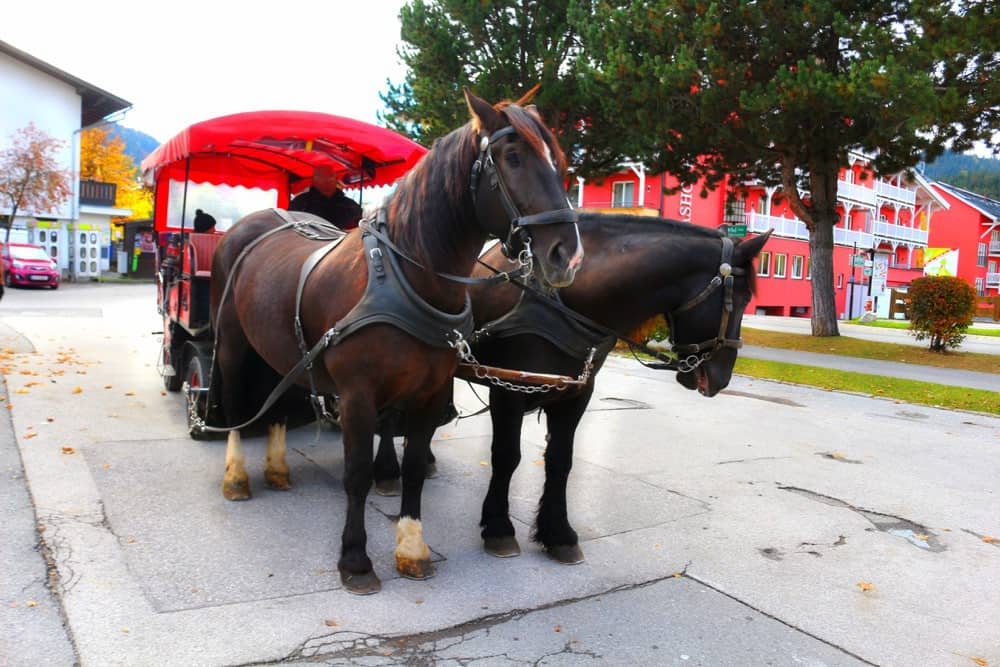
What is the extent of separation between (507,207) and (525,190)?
109mm

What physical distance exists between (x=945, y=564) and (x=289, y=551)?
3.76 metres

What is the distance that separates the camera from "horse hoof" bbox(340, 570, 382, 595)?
3451 mm

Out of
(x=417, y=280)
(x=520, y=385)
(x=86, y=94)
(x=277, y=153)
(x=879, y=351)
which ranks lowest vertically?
(x=879, y=351)

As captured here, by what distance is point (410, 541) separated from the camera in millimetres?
3684

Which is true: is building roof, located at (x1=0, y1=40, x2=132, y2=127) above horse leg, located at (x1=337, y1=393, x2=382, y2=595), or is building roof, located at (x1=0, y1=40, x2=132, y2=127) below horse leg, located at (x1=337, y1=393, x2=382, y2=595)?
above

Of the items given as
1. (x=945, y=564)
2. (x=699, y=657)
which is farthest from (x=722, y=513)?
(x=699, y=657)

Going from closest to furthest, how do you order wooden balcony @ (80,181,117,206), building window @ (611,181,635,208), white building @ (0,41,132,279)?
white building @ (0,41,132,279) → building window @ (611,181,635,208) → wooden balcony @ (80,181,117,206)

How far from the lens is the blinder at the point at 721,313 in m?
3.69

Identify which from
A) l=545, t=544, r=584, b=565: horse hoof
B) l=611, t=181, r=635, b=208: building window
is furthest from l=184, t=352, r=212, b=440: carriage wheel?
l=611, t=181, r=635, b=208: building window

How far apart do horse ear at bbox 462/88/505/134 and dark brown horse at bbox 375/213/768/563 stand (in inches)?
39.9

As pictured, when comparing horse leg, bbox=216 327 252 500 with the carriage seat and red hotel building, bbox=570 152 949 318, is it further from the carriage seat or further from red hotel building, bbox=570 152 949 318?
red hotel building, bbox=570 152 949 318

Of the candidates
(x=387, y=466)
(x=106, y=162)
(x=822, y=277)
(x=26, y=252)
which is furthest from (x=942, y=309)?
(x=106, y=162)

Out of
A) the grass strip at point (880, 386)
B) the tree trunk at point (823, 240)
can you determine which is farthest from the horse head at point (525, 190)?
the tree trunk at point (823, 240)

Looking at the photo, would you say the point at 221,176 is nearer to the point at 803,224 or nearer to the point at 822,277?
the point at 822,277
